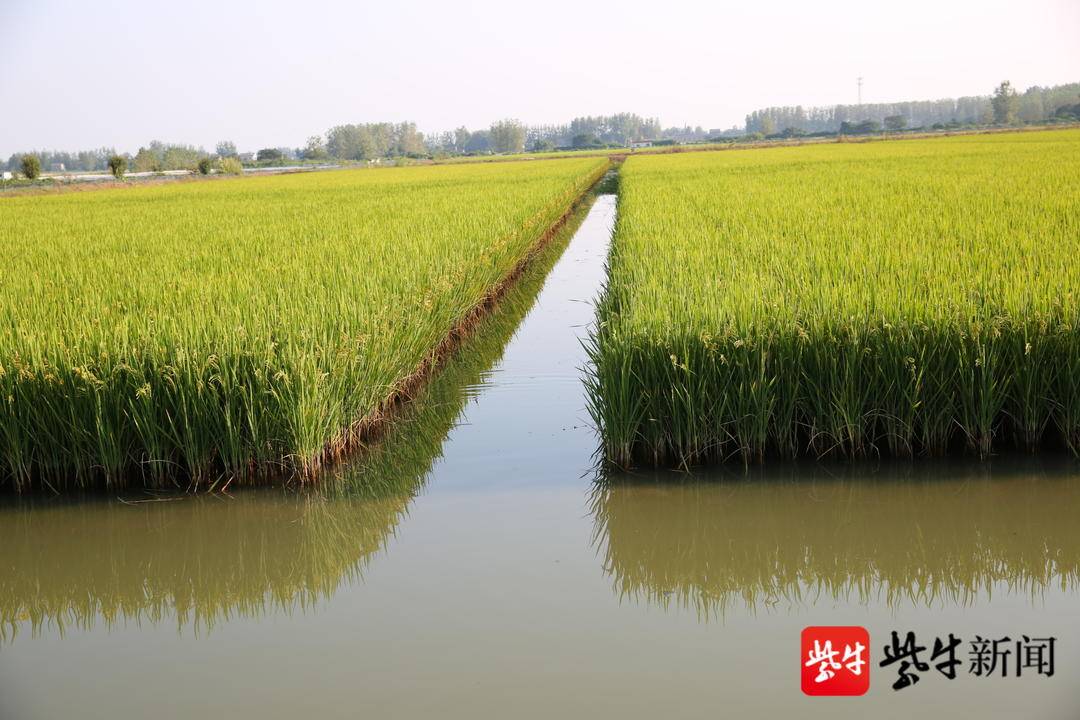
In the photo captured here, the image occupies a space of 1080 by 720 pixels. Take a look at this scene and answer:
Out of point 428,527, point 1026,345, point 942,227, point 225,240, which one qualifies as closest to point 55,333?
point 428,527

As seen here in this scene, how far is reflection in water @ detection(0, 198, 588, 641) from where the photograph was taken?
3.42m

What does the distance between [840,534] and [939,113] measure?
183 meters

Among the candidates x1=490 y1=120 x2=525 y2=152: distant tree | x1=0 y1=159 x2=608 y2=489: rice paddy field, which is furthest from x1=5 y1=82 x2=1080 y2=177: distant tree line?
x1=0 y1=159 x2=608 y2=489: rice paddy field

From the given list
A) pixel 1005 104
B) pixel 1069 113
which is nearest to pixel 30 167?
pixel 1069 113

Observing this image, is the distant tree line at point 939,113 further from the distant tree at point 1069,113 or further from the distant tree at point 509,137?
the distant tree at point 509,137

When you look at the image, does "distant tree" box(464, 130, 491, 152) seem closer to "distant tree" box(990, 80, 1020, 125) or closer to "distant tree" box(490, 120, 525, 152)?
"distant tree" box(490, 120, 525, 152)

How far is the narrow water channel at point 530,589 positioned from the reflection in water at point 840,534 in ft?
0.04

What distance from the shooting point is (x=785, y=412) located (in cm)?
452

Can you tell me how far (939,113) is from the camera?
166 m

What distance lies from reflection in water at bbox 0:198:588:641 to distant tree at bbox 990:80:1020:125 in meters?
116

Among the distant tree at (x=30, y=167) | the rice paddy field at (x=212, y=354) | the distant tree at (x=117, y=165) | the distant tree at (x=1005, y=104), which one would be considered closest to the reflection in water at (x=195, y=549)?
the rice paddy field at (x=212, y=354)

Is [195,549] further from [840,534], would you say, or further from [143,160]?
[143,160]

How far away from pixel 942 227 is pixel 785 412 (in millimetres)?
4835

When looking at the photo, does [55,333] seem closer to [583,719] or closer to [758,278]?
[583,719]
